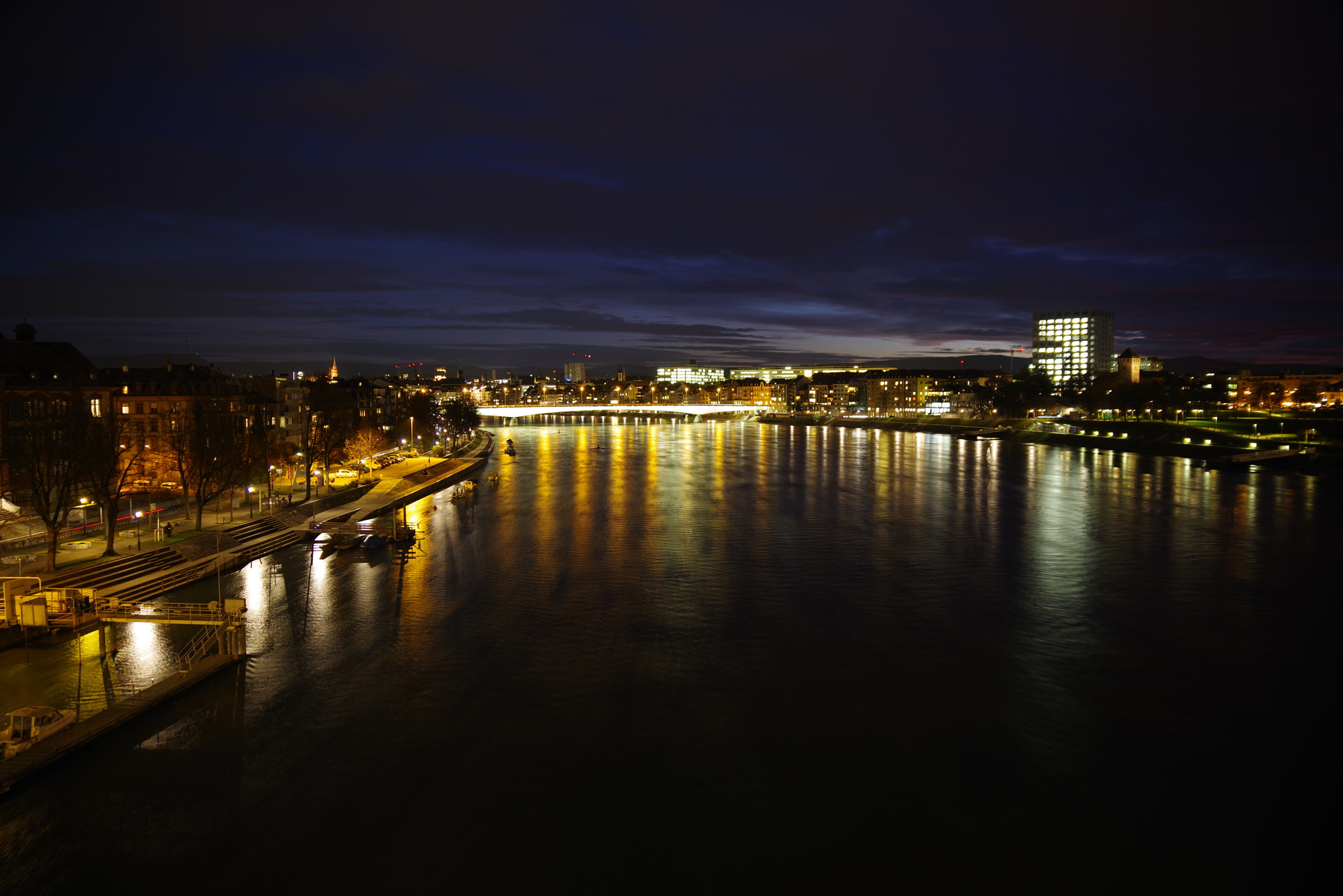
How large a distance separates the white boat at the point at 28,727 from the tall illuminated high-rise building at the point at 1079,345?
143254mm

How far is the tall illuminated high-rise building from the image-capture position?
13425 centimetres

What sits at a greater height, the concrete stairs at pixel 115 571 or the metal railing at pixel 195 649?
the concrete stairs at pixel 115 571

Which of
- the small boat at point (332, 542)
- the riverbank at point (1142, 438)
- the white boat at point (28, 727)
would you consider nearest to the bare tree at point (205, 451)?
the small boat at point (332, 542)

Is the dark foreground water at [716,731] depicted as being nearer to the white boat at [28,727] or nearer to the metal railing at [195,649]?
the metal railing at [195,649]

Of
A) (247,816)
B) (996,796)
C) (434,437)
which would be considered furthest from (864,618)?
(434,437)

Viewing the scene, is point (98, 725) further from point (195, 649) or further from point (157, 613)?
point (157, 613)

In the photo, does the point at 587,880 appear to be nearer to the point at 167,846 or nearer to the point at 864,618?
the point at 167,846

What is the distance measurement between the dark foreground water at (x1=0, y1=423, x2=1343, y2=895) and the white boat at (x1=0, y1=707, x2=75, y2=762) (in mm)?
582

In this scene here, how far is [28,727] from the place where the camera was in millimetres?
8758

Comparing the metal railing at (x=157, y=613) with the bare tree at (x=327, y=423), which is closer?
the metal railing at (x=157, y=613)

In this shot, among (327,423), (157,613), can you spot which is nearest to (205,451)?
(157,613)

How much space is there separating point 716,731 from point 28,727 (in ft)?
26.7

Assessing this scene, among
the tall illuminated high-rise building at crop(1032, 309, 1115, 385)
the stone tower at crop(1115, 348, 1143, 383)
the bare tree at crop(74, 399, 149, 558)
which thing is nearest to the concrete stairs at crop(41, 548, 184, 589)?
the bare tree at crop(74, 399, 149, 558)

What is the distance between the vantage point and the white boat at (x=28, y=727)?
338 inches
